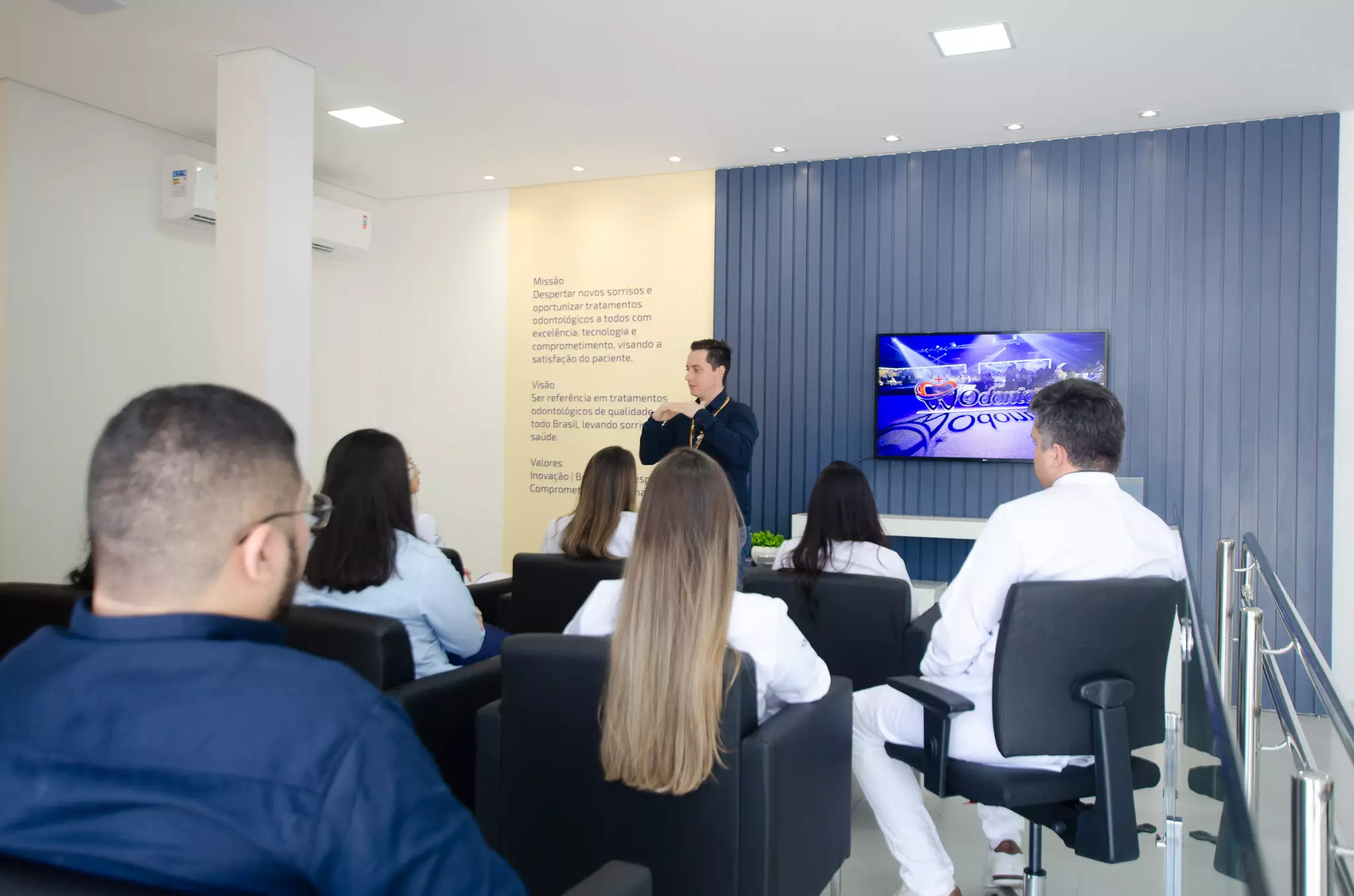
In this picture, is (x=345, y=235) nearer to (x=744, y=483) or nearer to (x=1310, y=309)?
(x=744, y=483)

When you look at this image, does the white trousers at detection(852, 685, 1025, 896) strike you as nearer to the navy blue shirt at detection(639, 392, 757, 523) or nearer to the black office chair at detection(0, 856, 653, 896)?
the navy blue shirt at detection(639, 392, 757, 523)

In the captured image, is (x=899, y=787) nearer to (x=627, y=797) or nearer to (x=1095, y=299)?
(x=627, y=797)

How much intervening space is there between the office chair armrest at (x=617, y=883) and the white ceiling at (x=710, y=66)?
12.1ft

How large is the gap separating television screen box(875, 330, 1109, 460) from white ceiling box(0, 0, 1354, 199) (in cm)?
121

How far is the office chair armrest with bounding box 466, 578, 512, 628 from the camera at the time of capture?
3.96 meters

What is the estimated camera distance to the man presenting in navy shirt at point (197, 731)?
837mm

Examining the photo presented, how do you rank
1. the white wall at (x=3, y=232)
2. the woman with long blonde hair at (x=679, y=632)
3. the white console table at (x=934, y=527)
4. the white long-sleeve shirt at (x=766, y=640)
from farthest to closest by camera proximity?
the white console table at (x=934, y=527), the white wall at (x=3, y=232), the white long-sleeve shirt at (x=766, y=640), the woman with long blonde hair at (x=679, y=632)

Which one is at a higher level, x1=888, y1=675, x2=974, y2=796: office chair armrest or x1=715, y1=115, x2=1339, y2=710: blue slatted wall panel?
x1=715, y1=115, x2=1339, y2=710: blue slatted wall panel

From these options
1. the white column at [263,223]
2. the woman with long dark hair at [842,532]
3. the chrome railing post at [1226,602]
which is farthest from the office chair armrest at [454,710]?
the white column at [263,223]

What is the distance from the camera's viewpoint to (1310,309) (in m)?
5.16

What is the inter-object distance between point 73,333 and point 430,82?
98.4 inches

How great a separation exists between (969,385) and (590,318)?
2.69 meters

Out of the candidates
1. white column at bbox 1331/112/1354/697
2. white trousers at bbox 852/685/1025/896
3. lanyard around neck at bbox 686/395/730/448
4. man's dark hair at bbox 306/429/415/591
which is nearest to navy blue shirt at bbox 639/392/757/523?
lanyard around neck at bbox 686/395/730/448

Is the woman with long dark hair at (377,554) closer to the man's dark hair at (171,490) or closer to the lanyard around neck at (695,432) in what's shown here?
the man's dark hair at (171,490)
